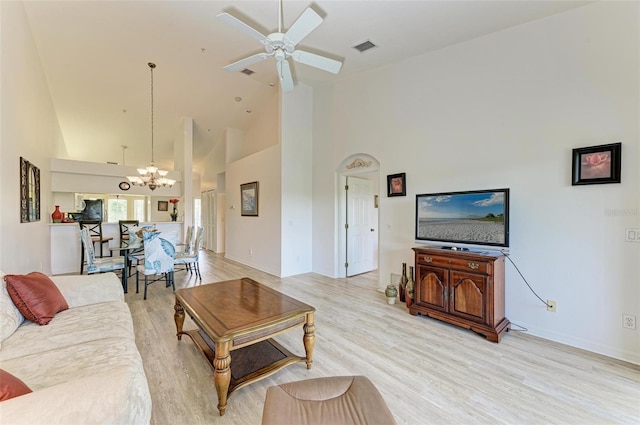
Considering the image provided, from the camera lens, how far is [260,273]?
5.53 m

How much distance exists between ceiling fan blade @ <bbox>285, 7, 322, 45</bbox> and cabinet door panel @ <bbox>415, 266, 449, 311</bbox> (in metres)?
2.77

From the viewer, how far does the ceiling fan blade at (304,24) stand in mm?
1965

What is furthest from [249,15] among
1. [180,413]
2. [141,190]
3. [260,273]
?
[141,190]

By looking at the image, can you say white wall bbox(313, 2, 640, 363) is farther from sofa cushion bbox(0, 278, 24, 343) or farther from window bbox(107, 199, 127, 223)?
window bbox(107, 199, 127, 223)

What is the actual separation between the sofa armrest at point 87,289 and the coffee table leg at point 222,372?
59.0 inches

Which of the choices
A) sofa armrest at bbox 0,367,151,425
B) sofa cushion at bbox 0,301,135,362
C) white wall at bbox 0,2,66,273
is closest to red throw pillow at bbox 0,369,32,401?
sofa armrest at bbox 0,367,151,425

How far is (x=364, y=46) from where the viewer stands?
147 inches

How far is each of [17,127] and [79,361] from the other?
3126 mm

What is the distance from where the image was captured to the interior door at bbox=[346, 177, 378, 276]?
5.24m

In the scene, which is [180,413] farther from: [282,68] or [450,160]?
[450,160]

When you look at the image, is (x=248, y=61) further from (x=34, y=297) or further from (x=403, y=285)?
(x=403, y=285)

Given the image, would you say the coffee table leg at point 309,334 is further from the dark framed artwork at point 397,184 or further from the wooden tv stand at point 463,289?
the dark framed artwork at point 397,184

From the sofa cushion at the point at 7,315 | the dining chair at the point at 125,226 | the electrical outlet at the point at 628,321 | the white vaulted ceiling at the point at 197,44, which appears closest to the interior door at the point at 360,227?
the white vaulted ceiling at the point at 197,44

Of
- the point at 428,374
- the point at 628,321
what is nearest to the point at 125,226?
the point at 428,374
